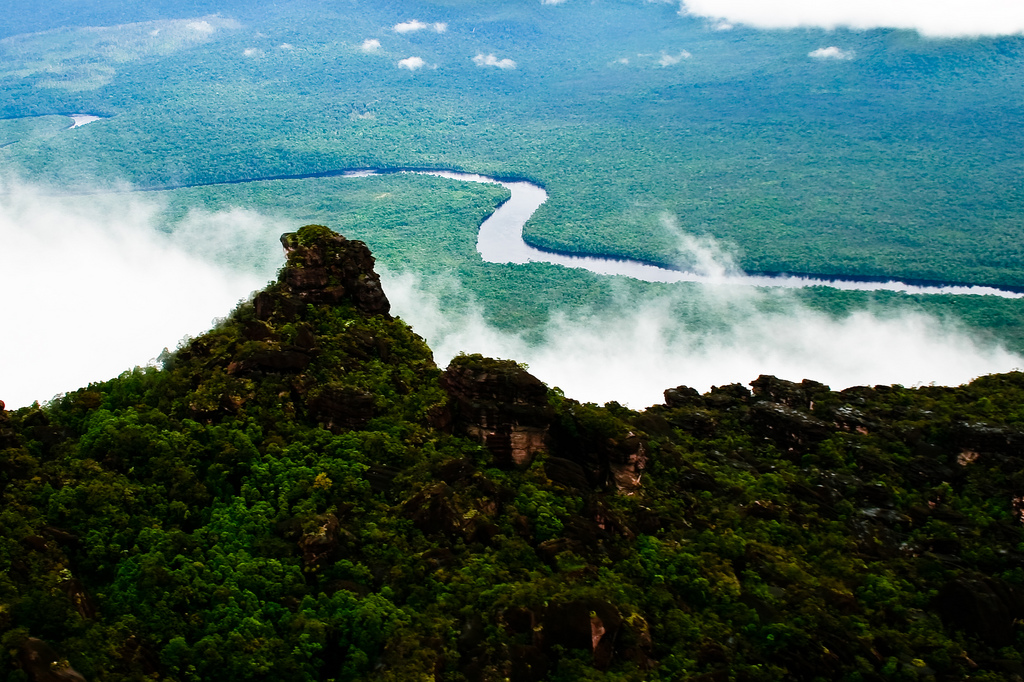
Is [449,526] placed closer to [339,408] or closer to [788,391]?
[339,408]

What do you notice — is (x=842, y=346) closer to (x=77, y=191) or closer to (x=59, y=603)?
(x=59, y=603)

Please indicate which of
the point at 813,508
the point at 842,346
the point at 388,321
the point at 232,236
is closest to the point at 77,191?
the point at 232,236

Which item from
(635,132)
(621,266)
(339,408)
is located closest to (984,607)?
(339,408)

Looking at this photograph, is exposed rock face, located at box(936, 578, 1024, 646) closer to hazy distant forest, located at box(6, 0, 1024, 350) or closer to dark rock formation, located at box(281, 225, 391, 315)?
dark rock formation, located at box(281, 225, 391, 315)

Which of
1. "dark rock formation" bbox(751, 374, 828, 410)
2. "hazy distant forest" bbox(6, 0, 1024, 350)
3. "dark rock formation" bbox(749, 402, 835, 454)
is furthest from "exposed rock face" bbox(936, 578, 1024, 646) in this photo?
"hazy distant forest" bbox(6, 0, 1024, 350)

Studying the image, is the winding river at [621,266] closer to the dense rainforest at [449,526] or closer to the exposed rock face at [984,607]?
the dense rainforest at [449,526]

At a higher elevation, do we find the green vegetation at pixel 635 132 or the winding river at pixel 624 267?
the green vegetation at pixel 635 132

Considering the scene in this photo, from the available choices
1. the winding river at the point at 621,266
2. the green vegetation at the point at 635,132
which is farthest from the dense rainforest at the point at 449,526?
the green vegetation at the point at 635,132
